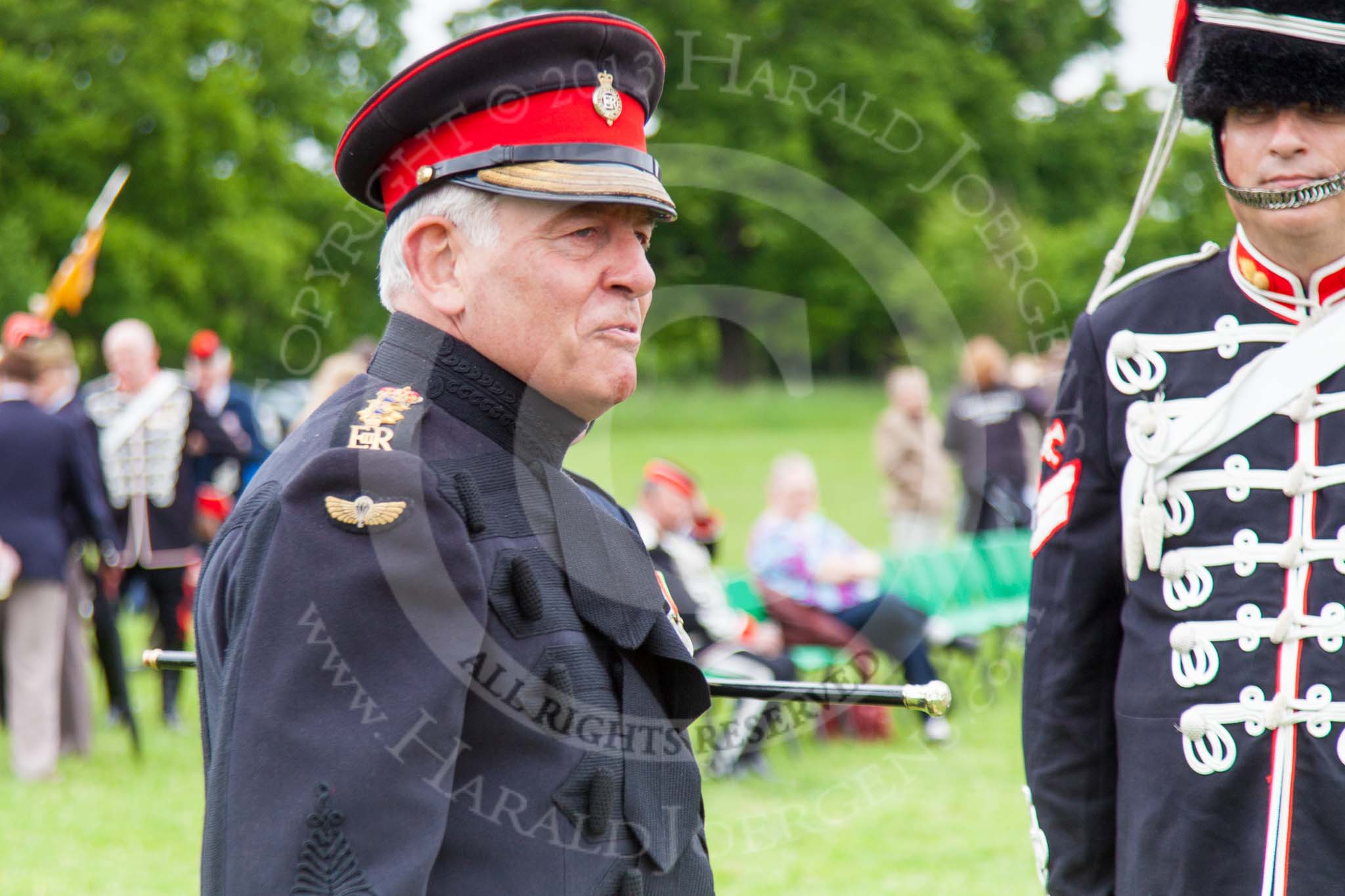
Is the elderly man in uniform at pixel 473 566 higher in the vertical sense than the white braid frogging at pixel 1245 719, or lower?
higher

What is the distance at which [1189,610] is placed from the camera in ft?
7.79

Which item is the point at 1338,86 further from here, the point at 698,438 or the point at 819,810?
the point at 698,438

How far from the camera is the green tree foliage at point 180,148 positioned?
72.1 feet

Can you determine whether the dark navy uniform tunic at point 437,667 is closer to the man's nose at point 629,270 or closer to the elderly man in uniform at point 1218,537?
the man's nose at point 629,270

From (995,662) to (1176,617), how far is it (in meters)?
7.25

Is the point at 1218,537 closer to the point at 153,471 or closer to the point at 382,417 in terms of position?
the point at 382,417

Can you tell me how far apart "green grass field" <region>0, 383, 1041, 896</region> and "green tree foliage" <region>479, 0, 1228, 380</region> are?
1.50m

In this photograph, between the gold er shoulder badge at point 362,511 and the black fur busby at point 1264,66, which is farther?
the black fur busby at point 1264,66

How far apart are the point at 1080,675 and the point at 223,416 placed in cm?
756

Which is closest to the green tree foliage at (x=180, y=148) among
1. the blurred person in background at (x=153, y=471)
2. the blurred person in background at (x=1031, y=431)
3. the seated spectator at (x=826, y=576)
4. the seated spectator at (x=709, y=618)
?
the blurred person in background at (x=1031, y=431)

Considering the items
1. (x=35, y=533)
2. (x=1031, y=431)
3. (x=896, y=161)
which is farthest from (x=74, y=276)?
(x=896, y=161)

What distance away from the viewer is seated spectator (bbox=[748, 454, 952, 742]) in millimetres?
7918

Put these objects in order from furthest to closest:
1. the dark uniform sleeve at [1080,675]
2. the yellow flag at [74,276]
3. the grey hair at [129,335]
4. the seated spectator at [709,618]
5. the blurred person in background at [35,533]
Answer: the yellow flag at [74,276] → the grey hair at [129,335] → the blurred person in background at [35,533] → the seated spectator at [709,618] → the dark uniform sleeve at [1080,675]

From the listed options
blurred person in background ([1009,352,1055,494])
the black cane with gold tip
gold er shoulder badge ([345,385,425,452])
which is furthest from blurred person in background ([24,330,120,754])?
blurred person in background ([1009,352,1055,494])
